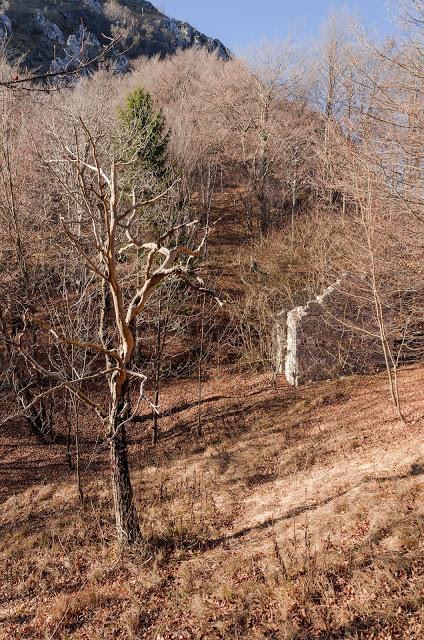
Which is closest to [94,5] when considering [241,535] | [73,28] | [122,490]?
[73,28]

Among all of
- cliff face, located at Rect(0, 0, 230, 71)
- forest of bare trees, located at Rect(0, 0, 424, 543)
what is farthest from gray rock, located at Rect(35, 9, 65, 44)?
forest of bare trees, located at Rect(0, 0, 424, 543)

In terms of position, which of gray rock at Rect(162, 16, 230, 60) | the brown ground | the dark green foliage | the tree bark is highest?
gray rock at Rect(162, 16, 230, 60)

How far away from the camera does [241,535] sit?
19.9 ft

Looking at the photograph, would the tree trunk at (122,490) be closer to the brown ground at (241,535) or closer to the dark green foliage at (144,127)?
the brown ground at (241,535)

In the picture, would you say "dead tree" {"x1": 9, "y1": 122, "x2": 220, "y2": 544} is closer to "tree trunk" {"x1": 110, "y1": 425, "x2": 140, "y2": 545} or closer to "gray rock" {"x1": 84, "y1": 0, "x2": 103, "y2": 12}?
"tree trunk" {"x1": 110, "y1": 425, "x2": 140, "y2": 545}

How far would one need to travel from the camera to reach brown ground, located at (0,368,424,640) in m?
4.29

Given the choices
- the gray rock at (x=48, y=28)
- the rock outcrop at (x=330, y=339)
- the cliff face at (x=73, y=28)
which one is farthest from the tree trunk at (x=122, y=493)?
the gray rock at (x=48, y=28)

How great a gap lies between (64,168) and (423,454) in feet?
35.1

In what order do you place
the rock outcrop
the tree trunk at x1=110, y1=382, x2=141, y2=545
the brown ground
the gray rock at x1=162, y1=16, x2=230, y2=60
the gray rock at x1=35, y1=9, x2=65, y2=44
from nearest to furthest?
the brown ground < the tree trunk at x1=110, y1=382, x2=141, y2=545 < the rock outcrop < the gray rock at x1=35, y1=9, x2=65, y2=44 < the gray rock at x1=162, y1=16, x2=230, y2=60

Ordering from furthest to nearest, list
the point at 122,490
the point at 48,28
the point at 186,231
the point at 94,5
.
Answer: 1. the point at 94,5
2. the point at 48,28
3. the point at 186,231
4. the point at 122,490

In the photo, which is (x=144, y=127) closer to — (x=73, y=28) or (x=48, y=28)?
(x=48, y=28)

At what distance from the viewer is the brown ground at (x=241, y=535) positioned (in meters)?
4.29

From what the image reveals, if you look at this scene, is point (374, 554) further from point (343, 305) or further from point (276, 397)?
point (343, 305)

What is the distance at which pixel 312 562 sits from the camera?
186 inches
